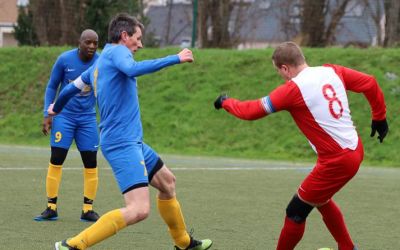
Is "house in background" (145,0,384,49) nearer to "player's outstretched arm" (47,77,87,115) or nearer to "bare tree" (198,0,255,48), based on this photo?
"bare tree" (198,0,255,48)

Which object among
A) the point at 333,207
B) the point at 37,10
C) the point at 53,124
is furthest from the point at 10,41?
the point at 333,207

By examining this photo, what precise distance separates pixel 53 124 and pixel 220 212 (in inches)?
83.4

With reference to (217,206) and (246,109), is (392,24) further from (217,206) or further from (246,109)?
(246,109)

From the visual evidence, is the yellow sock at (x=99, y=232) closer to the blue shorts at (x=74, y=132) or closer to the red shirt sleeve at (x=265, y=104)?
Answer: the red shirt sleeve at (x=265, y=104)

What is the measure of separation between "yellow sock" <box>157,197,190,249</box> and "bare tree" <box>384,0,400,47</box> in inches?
723

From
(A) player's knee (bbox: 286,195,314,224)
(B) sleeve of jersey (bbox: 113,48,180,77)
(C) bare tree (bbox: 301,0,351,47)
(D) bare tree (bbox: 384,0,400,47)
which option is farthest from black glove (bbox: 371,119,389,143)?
(C) bare tree (bbox: 301,0,351,47)

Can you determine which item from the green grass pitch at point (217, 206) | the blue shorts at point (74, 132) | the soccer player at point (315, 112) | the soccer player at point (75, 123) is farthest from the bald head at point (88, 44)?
the soccer player at point (315, 112)

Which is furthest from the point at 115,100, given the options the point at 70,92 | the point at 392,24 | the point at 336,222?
the point at 392,24

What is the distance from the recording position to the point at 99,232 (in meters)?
6.99

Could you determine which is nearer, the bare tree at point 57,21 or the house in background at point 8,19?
the bare tree at point 57,21

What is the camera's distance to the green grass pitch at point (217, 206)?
340 inches

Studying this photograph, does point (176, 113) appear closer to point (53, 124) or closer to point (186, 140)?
point (186, 140)

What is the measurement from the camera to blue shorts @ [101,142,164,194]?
23.4 ft

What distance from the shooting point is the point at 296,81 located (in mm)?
7078
